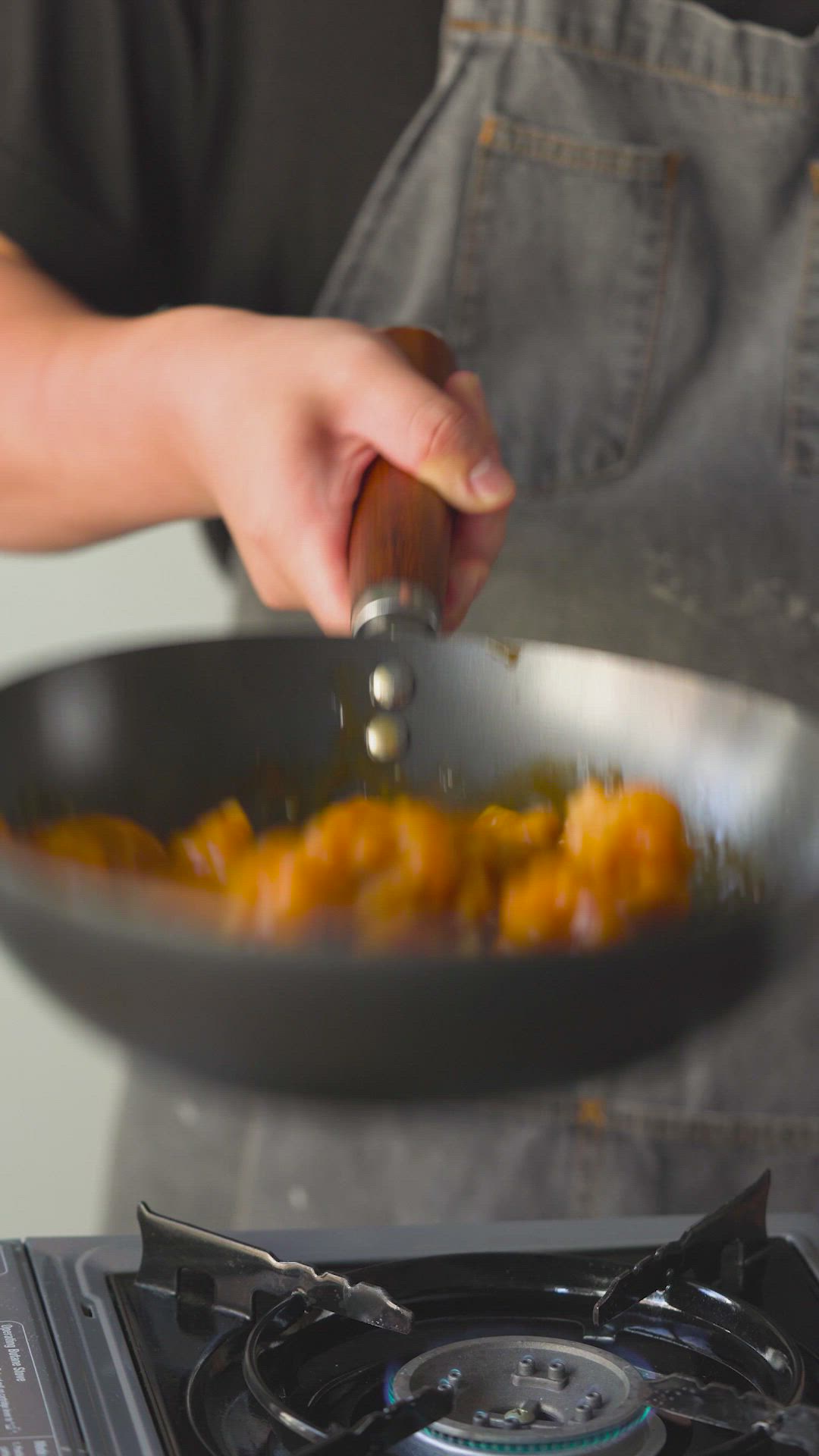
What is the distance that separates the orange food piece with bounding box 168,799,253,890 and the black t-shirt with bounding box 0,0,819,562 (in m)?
0.41

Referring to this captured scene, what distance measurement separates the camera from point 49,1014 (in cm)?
132

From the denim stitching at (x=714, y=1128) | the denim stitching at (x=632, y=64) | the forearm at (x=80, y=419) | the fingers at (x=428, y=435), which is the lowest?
the denim stitching at (x=714, y=1128)

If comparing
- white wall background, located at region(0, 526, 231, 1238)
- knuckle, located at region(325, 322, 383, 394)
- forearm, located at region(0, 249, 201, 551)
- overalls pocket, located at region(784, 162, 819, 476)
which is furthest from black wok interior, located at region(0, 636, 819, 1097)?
white wall background, located at region(0, 526, 231, 1238)

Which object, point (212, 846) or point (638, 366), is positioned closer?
point (212, 846)

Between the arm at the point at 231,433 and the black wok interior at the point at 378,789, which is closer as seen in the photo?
the black wok interior at the point at 378,789

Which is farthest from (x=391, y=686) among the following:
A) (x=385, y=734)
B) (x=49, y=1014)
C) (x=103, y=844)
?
(x=49, y=1014)

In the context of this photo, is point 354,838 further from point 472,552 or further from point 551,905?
point 472,552

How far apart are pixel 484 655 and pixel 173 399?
0.24 metres

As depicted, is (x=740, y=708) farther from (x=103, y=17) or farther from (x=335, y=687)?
(x=103, y=17)

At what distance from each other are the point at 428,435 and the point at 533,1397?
0.31m

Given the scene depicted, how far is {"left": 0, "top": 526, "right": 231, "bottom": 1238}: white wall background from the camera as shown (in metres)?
1.35

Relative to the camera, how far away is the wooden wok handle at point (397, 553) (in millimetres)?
534

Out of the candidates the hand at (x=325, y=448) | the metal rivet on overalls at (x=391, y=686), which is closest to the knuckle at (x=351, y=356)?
the hand at (x=325, y=448)

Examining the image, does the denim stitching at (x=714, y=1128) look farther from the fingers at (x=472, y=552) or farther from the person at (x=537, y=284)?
the fingers at (x=472, y=552)
